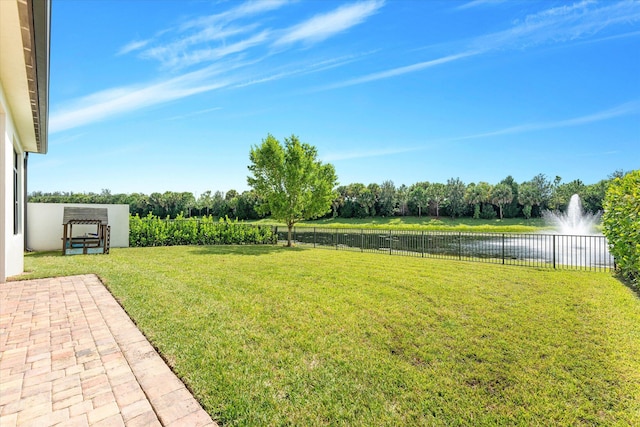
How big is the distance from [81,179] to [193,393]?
98.5 feet

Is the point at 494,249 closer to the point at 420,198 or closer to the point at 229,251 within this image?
the point at 229,251

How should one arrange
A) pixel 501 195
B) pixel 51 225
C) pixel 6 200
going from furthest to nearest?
pixel 501 195, pixel 51 225, pixel 6 200

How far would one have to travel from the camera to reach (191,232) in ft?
44.7

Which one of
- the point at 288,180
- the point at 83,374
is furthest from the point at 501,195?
the point at 83,374

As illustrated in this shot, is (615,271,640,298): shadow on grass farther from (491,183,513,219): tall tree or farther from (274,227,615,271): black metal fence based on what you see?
(491,183,513,219): tall tree

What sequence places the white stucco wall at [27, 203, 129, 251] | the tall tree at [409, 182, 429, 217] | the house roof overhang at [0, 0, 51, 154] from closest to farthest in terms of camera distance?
1. the house roof overhang at [0, 0, 51, 154]
2. the white stucco wall at [27, 203, 129, 251]
3. the tall tree at [409, 182, 429, 217]

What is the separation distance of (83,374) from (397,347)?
290 cm

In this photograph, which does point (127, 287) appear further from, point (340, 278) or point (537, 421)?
point (537, 421)

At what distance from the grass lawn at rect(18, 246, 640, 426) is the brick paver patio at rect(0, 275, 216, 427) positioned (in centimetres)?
16

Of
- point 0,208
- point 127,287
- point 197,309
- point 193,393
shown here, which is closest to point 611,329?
point 193,393

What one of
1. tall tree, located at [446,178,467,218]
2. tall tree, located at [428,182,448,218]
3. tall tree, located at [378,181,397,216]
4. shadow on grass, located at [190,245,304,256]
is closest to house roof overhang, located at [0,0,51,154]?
shadow on grass, located at [190,245,304,256]

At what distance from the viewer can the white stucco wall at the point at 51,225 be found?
10.5m

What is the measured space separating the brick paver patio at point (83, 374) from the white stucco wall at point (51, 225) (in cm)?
834

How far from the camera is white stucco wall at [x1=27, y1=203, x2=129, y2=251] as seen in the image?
34.3 ft
